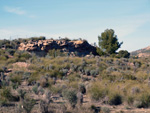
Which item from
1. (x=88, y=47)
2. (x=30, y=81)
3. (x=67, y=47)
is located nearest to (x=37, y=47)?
(x=67, y=47)

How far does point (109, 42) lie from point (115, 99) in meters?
29.2

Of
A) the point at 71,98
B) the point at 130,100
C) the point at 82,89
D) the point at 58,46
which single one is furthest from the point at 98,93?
the point at 58,46

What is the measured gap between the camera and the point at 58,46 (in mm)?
42562

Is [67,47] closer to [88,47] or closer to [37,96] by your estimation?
[88,47]

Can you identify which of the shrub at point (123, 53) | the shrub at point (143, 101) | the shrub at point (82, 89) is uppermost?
the shrub at point (123, 53)

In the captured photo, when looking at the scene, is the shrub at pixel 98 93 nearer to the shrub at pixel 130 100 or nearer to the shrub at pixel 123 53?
the shrub at pixel 130 100

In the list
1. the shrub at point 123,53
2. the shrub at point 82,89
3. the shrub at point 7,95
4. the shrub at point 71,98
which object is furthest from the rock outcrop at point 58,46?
the shrub at point 71,98

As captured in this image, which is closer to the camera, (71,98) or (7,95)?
(71,98)

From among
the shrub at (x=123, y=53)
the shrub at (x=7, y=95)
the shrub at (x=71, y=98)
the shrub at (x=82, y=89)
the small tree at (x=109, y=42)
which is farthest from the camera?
the small tree at (x=109, y=42)

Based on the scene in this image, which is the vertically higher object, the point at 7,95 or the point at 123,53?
the point at 123,53

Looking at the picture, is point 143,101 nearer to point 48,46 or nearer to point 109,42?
point 109,42

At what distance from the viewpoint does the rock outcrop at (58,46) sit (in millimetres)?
40150

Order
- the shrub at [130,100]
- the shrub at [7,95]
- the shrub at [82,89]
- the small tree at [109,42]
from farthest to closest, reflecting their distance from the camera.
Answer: the small tree at [109,42]
the shrub at [82,89]
the shrub at [130,100]
the shrub at [7,95]

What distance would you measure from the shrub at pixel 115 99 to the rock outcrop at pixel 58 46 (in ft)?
101
